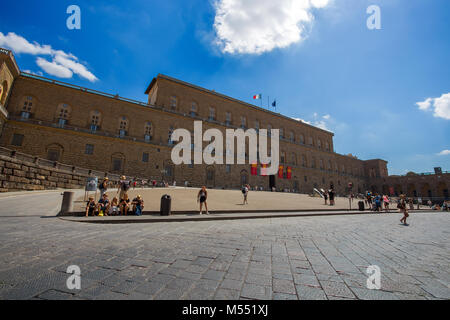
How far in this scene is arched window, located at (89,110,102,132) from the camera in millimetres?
22497

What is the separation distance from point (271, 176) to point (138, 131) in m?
23.2

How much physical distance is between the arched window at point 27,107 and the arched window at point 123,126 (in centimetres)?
819

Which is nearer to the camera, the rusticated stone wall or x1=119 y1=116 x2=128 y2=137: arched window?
the rusticated stone wall

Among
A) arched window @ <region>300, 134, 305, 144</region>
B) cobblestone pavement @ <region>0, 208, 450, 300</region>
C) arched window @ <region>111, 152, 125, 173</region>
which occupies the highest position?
arched window @ <region>300, 134, 305, 144</region>

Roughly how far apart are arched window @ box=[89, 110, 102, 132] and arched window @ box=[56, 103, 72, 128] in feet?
7.13

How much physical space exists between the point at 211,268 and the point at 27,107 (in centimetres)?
2787

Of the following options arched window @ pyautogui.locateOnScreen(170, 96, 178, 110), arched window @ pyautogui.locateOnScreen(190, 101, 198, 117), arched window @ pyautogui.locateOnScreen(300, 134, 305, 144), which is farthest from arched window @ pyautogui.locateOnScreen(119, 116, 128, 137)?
arched window @ pyautogui.locateOnScreen(300, 134, 305, 144)

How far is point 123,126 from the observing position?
24062 millimetres

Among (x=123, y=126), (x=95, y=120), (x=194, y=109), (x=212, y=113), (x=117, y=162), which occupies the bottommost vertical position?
(x=117, y=162)

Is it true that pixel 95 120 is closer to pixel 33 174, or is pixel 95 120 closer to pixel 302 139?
pixel 33 174

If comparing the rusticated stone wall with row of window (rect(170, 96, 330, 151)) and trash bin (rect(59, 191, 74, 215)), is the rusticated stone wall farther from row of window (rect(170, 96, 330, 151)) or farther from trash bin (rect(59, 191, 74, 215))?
row of window (rect(170, 96, 330, 151))

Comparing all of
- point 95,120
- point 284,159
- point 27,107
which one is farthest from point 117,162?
point 284,159

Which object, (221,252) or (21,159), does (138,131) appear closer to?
(21,159)

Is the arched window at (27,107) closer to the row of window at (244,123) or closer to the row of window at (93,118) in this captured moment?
the row of window at (93,118)
